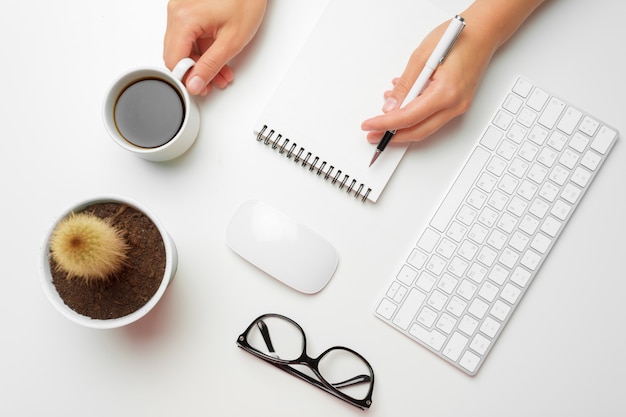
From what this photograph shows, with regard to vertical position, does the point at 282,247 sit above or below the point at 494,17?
below

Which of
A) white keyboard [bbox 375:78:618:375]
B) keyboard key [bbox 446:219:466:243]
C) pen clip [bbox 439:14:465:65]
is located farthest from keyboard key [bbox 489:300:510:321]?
pen clip [bbox 439:14:465:65]

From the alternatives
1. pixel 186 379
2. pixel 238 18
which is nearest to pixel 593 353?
pixel 186 379

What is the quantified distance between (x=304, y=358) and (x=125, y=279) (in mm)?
262

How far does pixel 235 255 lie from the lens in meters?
0.68

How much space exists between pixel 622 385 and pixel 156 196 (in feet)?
2.34

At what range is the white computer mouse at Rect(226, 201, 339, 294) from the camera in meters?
0.66

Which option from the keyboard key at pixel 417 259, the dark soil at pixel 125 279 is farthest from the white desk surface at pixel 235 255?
the dark soil at pixel 125 279

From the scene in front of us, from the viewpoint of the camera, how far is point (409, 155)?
69 cm

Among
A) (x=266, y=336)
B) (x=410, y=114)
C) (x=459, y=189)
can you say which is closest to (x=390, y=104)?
(x=410, y=114)

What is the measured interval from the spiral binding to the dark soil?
21 cm

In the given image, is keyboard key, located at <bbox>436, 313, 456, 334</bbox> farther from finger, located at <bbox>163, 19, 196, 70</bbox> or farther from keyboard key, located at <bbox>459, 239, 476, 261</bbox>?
finger, located at <bbox>163, 19, 196, 70</bbox>

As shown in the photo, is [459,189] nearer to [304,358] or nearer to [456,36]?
[456,36]

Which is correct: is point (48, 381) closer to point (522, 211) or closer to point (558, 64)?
point (522, 211)

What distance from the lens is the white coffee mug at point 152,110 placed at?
0.62 m
